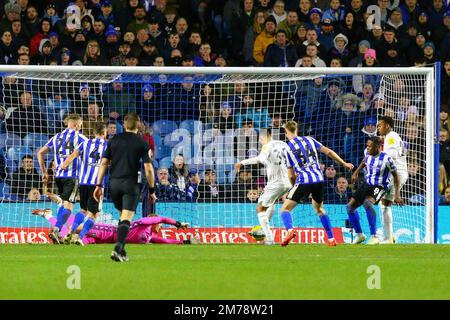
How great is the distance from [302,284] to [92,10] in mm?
13786

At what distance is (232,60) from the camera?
25438 mm

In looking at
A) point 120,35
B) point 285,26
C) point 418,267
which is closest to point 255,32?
point 285,26

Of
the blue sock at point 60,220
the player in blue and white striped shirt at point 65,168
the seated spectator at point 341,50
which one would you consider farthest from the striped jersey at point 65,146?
the seated spectator at point 341,50

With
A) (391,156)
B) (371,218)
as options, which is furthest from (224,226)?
(391,156)

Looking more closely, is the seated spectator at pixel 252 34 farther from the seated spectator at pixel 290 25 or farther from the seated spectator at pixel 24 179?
the seated spectator at pixel 24 179

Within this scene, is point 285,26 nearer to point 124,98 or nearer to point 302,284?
point 124,98

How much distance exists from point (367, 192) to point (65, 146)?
4977 millimetres

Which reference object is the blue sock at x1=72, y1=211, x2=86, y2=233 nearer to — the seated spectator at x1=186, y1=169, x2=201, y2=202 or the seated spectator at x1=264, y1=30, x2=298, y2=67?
the seated spectator at x1=186, y1=169, x2=201, y2=202

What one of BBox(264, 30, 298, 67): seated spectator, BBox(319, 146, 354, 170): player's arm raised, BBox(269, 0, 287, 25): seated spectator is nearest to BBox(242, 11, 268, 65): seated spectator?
BBox(269, 0, 287, 25): seated spectator

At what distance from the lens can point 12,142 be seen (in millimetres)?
21812

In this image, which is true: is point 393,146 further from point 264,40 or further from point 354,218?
point 264,40

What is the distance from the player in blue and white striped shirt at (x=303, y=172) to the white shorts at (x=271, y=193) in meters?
0.60

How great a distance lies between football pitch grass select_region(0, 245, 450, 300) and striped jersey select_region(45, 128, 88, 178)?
1818mm

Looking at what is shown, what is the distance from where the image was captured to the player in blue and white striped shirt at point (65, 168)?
20.3 m
